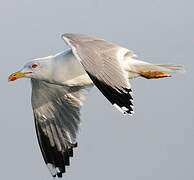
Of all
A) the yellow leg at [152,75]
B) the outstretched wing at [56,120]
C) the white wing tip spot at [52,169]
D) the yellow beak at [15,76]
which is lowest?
the white wing tip spot at [52,169]

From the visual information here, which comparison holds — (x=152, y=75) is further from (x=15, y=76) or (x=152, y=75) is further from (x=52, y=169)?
(x=52, y=169)

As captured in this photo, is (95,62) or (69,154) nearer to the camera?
(95,62)

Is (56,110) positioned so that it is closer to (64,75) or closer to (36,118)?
(36,118)

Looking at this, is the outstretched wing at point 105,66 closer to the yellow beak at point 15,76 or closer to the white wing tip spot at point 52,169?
the yellow beak at point 15,76

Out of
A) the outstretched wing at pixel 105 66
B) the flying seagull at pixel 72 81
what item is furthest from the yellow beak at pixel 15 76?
the outstretched wing at pixel 105 66

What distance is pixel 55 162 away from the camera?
338 inches

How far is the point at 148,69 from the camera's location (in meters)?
7.34

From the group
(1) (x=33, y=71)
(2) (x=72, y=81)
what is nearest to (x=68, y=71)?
(2) (x=72, y=81)

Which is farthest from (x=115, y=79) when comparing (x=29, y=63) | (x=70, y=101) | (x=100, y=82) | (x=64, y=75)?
(x=70, y=101)

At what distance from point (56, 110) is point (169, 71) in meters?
1.83

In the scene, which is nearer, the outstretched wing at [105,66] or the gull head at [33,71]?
the outstretched wing at [105,66]

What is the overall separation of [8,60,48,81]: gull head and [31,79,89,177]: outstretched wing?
0.80m

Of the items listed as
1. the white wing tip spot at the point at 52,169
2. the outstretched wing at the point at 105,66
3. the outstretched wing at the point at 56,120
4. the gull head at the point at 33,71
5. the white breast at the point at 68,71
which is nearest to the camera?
the outstretched wing at the point at 105,66

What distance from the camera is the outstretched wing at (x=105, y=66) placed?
5691 mm
